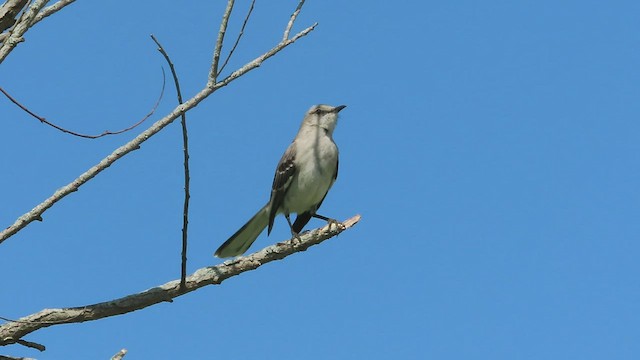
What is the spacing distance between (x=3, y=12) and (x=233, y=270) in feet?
6.75

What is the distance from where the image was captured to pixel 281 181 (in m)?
9.06

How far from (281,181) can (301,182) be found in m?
0.25

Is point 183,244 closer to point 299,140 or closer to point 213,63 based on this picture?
point 213,63

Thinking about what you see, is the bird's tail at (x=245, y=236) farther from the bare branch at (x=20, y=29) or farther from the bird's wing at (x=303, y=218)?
the bare branch at (x=20, y=29)

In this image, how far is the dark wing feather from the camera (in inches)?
350

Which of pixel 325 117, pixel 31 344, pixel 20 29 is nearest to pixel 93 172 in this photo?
pixel 20 29

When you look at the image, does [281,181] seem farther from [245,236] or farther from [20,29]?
[20,29]

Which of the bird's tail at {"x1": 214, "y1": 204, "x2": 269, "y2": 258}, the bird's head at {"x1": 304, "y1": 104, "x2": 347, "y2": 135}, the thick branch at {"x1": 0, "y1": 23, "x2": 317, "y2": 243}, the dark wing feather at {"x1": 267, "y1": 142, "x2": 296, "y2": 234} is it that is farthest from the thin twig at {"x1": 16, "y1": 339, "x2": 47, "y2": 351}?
the bird's head at {"x1": 304, "y1": 104, "x2": 347, "y2": 135}

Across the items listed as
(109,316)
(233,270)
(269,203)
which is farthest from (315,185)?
(109,316)

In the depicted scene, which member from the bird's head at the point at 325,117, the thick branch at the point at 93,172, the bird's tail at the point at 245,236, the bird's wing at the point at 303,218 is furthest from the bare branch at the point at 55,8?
the bird's head at the point at 325,117

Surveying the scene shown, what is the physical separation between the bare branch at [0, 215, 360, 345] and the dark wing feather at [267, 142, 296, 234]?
3210 mm

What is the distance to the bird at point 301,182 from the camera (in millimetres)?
8828

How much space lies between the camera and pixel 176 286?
16.2ft

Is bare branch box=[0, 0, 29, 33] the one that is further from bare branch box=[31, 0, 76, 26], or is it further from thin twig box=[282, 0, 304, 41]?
thin twig box=[282, 0, 304, 41]
